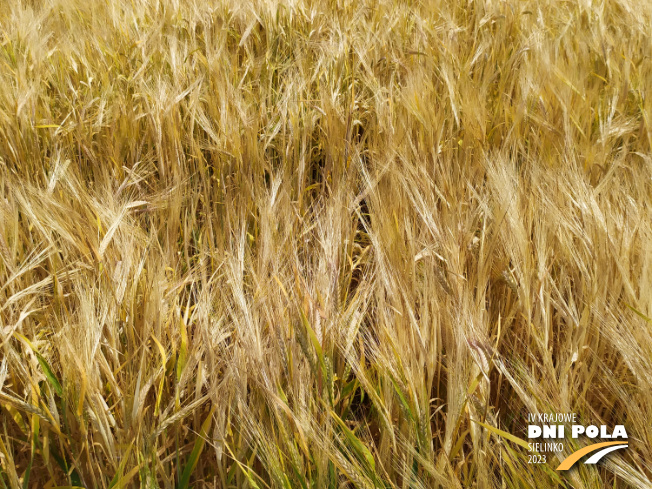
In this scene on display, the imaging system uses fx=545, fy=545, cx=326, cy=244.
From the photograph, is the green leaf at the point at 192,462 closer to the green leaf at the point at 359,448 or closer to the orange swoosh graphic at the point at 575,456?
Result: the green leaf at the point at 359,448

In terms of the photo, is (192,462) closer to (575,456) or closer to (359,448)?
(359,448)

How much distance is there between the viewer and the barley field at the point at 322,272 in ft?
1.99

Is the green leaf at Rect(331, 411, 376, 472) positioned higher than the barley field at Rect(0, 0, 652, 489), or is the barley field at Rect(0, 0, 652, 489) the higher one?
the barley field at Rect(0, 0, 652, 489)

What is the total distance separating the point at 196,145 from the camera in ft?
3.72

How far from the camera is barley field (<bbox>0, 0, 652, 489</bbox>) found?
1.99ft

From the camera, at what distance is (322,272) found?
0.72 metres

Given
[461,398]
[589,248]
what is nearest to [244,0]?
[589,248]

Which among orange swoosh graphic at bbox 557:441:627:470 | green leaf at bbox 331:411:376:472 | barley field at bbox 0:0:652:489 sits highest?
barley field at bbox 0:0:652:489

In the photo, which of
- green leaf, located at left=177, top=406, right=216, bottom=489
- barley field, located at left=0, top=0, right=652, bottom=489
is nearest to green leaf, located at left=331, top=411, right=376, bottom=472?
barley field, located at left=0, top=0, right=652, bottom=489

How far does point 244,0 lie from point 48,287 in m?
1.34

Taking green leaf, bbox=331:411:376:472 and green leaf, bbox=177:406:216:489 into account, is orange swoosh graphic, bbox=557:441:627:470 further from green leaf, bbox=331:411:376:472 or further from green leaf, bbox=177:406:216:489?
green leaf, bbox=177:406:216:489

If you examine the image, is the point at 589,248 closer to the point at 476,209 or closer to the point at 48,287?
the point at 476,209

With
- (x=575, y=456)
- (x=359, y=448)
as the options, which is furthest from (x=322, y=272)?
(x=575, y=456)

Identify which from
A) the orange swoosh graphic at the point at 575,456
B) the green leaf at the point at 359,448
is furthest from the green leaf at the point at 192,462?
the orange swoosh graphic at the point at 575,456
